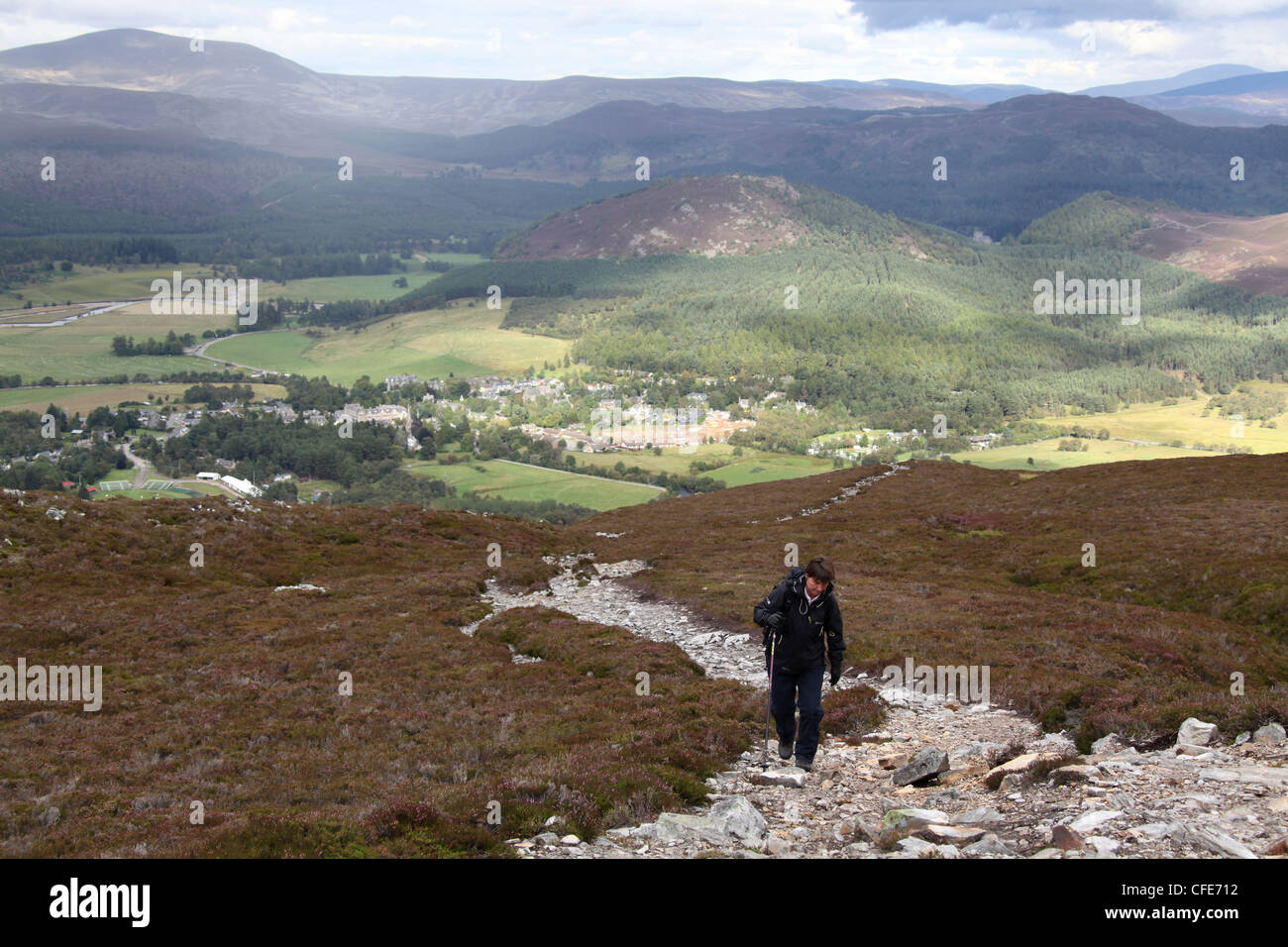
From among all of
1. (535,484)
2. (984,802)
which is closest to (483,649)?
(984,802)

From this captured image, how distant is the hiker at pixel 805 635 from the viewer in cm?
1529

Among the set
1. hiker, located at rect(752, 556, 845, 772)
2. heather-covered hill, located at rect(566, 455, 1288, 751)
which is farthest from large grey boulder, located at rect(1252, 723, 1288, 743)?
hiker, located at rect(752, 556, 845, 772)

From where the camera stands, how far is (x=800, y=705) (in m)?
15.5

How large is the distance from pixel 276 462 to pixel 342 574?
114 metres

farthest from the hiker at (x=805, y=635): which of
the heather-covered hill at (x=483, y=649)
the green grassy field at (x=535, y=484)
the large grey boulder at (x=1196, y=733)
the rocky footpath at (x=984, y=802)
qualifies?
the green grassy field at (x=535, y=484)

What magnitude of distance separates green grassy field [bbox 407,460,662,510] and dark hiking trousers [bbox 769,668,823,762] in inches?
4277

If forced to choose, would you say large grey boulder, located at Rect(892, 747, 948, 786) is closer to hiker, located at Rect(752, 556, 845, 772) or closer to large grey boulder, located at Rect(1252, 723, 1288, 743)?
hiker, located at Rect(752, 556, 845, 772)

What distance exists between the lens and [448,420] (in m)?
196

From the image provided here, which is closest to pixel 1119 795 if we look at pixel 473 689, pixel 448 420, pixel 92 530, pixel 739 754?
Result: pixel 739 754

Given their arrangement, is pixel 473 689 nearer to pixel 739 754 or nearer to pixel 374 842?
pixel 739 754

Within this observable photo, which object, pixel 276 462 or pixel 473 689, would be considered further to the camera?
pixel 276 462

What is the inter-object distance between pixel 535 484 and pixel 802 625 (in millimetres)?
126396

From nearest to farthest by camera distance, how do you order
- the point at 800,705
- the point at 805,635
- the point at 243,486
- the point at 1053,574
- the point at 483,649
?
the point at 805,635 → the point at 800,705 → the point at 483,649 → the point at 1053,574 → the point at 243,486

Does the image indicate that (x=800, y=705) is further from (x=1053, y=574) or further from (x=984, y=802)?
(x=1053, y=574)
